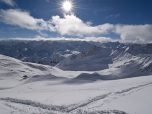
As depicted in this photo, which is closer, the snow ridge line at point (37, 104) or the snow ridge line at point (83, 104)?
the snow ridge line at point (83, 104)

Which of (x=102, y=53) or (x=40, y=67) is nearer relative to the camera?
(x=40, y=67)

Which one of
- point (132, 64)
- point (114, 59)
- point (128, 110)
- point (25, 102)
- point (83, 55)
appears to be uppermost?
point (83, 55)

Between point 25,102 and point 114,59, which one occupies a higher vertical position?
point 114,59

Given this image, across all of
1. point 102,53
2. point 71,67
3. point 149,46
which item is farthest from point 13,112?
point 149,46

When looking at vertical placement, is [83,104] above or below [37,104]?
below

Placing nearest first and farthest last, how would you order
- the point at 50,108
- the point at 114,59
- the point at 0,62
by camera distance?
the point at 50,108 → the point at 0,62 → the point at 114,59

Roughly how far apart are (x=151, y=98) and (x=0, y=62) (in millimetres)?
31505

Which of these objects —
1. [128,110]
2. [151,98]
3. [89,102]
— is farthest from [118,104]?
[151,98]

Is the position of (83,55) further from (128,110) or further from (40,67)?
(128,110)

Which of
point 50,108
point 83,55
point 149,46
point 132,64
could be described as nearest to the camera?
point 50,108

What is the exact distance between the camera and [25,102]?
6980mm

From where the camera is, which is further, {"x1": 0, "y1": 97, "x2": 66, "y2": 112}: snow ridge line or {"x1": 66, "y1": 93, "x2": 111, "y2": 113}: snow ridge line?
{"x1": 0, "y1": 97, "x2": 66, "y2": 112}: snow ridge line

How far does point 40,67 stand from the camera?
93.4 ft

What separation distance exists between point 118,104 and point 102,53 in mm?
71670
